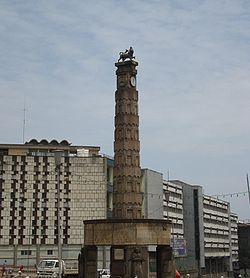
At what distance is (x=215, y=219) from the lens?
100938mm

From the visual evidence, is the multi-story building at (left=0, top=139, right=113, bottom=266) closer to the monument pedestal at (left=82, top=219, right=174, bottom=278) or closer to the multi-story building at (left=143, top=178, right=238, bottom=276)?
the multi-story building at (left=143, top=178, right=238, bottom=276)

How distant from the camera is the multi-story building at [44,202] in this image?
61094 millimetres

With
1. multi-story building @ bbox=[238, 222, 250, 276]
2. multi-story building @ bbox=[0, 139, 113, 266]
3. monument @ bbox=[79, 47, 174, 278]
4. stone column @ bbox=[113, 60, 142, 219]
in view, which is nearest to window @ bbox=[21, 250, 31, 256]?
multi-story building @ bbox=[0, 139, 113, 266]

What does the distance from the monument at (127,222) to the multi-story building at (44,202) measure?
28.5m

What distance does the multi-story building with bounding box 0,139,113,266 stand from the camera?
6109cm

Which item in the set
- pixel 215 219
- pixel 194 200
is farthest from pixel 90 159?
pixel 215 219

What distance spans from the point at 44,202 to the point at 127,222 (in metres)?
31.8

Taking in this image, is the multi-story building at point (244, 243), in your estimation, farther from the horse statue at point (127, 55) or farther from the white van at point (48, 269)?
the horse statue at point (127, 55)

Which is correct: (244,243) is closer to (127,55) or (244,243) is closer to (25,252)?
(25,252)

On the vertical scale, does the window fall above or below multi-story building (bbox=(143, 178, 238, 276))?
below

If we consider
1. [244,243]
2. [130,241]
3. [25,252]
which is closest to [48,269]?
[130,241]

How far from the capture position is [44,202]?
62344 millimetres

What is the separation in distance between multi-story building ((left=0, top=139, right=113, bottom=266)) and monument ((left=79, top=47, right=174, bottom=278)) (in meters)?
28.5

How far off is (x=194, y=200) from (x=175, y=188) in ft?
20.4
